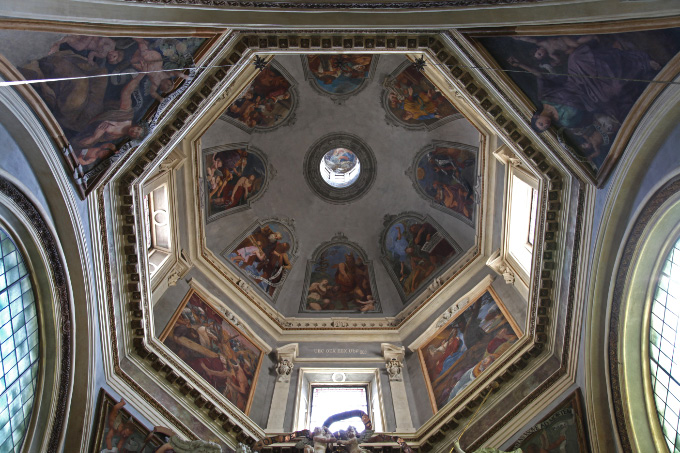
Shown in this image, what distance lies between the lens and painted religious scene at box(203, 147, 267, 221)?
18.8 metres

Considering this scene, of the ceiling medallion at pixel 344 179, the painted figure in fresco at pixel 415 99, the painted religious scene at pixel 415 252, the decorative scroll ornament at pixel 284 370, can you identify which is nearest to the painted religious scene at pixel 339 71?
the painted figure in fresco at pixel 415 99

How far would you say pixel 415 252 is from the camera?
2084 centimetres

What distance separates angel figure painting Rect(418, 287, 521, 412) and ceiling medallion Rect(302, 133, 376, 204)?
8.00m

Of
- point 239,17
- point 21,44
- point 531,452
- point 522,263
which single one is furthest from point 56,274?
point 522,263

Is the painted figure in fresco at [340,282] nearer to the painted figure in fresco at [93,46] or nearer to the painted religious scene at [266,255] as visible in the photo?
the painted religious scene at [266,255]

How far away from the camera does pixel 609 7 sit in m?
8.38

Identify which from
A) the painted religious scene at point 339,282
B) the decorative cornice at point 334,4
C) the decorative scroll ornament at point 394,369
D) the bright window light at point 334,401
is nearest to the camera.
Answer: the decorative cornice at point 334,4

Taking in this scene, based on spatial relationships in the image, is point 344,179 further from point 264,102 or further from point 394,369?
point 394,369

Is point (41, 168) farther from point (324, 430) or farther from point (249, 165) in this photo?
point (249, 165)

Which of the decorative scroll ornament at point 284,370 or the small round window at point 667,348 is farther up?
the decorative scroll ornament at point 284,370

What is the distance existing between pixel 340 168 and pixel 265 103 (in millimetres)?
5108

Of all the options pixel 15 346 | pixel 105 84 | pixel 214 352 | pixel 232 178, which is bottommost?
pixel 15 346

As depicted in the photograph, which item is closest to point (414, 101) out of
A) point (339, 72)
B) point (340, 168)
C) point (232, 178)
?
point (339, 72)

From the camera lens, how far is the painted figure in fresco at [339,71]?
19062 mm
